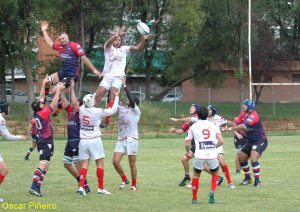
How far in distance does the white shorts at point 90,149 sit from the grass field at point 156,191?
93cm

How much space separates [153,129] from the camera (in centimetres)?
4884

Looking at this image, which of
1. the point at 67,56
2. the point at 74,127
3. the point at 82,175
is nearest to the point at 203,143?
the point at 82,175

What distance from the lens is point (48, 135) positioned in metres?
16.9

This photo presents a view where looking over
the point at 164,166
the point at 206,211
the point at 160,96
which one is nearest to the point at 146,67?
the point at 160,96

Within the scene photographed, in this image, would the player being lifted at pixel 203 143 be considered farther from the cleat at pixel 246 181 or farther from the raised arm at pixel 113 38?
the cleat at pixel 246 181

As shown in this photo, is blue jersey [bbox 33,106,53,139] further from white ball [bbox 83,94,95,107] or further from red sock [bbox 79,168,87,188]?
red sock [bbox 79,168,87,188]

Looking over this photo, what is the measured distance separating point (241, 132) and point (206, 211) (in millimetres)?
6304

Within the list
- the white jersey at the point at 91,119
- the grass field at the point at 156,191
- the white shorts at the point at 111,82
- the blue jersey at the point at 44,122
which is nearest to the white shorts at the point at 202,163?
the grass field at the point at 156,191

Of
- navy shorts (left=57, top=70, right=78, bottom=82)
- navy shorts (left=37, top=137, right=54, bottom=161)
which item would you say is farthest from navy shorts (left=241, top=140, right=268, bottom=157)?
navy shorts (left=37, top=137, right=54, bottom=161)

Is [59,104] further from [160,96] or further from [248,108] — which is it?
[160,96]

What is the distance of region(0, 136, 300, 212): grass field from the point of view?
1484 cm

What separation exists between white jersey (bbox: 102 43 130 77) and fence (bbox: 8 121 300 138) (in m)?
26.9

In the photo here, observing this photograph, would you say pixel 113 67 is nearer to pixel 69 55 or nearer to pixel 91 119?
pixel 69 55

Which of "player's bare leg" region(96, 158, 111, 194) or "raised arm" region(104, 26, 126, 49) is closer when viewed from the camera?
"player's bare leg" region(96, 158, 111, 194)
